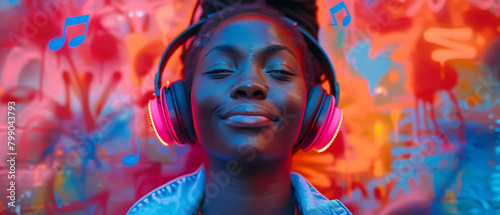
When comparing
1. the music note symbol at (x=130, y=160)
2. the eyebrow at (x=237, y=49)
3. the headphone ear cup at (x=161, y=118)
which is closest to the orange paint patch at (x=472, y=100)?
the eyebrow at (x=237, y=49)

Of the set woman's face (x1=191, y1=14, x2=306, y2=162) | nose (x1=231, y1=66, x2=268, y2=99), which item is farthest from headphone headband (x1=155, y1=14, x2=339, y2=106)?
nose (x1=231, y1=66, x2=268, y2=99)

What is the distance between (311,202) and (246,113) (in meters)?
0.57

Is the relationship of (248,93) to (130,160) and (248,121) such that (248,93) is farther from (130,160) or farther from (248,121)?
(130,160)

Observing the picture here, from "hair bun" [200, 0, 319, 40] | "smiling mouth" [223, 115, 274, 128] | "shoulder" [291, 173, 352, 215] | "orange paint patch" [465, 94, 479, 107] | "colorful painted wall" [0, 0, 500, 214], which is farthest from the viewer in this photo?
"orange paint patch" [465, 94, 479, 107]

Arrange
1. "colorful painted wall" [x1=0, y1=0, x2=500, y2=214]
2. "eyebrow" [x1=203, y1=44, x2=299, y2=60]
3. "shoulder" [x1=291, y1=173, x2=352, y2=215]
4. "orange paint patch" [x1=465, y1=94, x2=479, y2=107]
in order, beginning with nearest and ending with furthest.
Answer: "eyebrow" [x1=203, y1=44, x2=299, y2=60]
"shoulder" [x1=291, y1=173, x2=352, y2=215]
"colorful painted wall" [x1=0, y1=0, x2=500, y2=214]
"orange paint patch" [x1=465, y1=94, x2=479, y2=107]

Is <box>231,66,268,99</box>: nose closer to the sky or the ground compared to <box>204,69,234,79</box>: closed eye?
closer to the ground

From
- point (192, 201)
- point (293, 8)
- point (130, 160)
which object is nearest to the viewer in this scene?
point (192, 201)

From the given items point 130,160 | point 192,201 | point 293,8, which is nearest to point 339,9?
point 293,8

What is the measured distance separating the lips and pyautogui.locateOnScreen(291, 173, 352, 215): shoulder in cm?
48

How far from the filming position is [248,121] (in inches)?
44.8

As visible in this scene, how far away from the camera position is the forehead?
1.26 meters

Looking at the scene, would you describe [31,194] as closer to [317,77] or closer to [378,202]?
[317,77]

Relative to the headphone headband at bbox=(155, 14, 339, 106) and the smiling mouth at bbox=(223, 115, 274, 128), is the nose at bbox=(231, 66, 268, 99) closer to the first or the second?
the smiling mouth at bbox=(223, 115, 274, 128)

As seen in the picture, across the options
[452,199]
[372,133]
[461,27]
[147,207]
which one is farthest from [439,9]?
[147,207]
